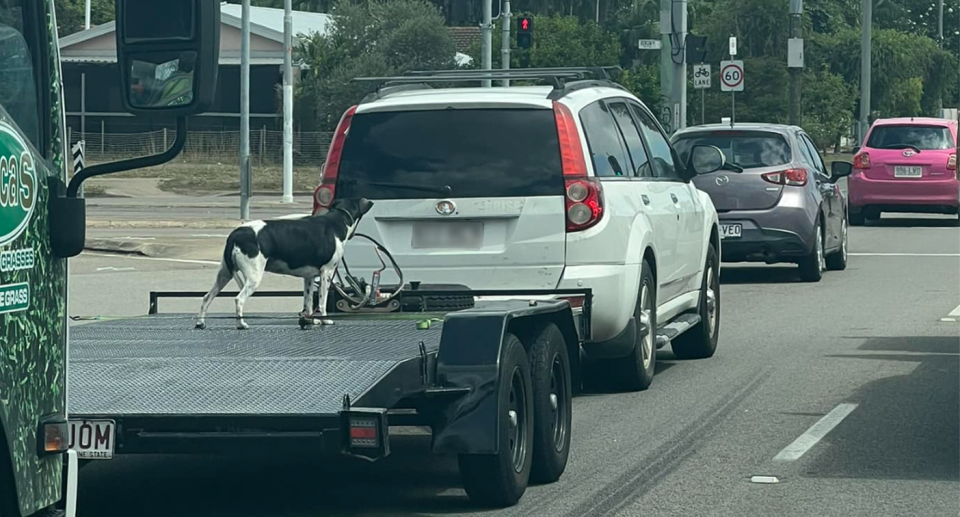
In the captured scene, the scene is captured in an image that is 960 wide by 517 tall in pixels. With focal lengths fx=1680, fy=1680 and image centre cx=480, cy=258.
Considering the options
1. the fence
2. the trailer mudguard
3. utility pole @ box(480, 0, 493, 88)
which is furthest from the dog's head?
the fence

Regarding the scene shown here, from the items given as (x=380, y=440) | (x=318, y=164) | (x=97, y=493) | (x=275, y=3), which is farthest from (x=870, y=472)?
(x=275, y=3)

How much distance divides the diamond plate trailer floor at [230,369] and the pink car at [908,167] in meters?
20.4

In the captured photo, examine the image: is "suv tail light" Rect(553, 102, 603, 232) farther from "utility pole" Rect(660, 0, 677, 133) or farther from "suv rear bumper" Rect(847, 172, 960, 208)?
"utility pole" Rect(660, 0, 677, 133)

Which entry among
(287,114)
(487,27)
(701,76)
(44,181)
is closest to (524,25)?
(487,27)

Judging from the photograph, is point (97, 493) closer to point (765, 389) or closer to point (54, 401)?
point (54, 401)

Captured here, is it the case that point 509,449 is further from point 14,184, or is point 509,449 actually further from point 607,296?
point 14,184

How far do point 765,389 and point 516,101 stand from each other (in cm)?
253

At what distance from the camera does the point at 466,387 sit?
A: 21.3 feet

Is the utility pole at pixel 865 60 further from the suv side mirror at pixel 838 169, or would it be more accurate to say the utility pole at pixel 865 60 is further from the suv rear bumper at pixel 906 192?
the suv side mirror at pixel 838 169

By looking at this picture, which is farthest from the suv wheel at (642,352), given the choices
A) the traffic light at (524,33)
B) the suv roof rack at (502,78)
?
the traffic light at (524,33)

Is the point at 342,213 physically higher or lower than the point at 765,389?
higher

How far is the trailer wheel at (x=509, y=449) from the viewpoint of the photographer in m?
6.67

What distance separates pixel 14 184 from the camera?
4.39 metres

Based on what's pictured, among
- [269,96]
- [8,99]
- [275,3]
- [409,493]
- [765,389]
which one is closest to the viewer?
[8,99]
